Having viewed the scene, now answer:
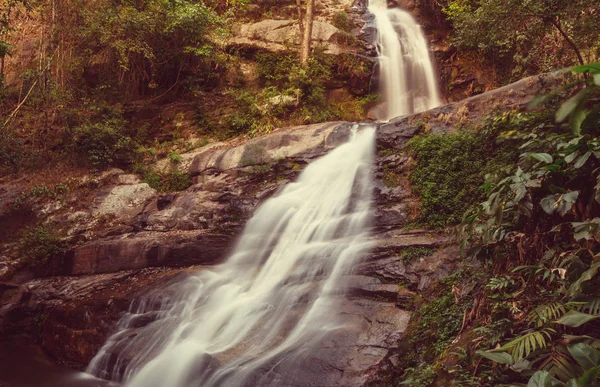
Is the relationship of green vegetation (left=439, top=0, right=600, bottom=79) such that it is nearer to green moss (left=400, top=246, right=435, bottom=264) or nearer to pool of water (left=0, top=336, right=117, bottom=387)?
green moss (left=400, top=246, right=435, bottom=264)

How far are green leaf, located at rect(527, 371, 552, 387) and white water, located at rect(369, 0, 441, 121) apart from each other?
1256 centimetres

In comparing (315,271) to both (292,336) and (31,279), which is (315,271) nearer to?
(292,336)

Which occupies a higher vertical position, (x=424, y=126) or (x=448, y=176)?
(x=424, y=126)

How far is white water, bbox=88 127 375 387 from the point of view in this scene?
5.45m

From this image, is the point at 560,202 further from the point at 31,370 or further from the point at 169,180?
the point at 169,180

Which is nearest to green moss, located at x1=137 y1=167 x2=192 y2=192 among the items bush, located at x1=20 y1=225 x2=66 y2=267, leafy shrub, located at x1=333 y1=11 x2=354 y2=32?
bush, located at x1=20 y1=225 x2=66 y2=267

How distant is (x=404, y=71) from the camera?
1548 cm

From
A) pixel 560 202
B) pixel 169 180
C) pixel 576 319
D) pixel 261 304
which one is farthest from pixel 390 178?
pixel 169 180

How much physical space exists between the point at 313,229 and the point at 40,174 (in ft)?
31.4

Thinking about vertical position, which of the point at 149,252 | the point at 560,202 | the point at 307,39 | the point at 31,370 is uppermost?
the point at 307,39

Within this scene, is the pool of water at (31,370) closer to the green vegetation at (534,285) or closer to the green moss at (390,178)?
the green vegetation at (534,285)

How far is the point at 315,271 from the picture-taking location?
22.7 ft

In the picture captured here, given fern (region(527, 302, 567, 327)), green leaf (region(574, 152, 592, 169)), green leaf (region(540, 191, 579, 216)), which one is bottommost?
fern (region(527, 302, 567, 327))

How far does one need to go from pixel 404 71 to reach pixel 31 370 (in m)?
14.7
